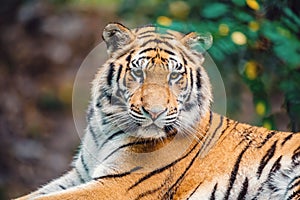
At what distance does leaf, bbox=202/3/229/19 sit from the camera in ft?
17.1

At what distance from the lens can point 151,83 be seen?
3.99m

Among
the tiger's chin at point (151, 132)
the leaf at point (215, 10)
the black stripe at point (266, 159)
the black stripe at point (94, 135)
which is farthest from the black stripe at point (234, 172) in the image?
the leaf at point (215, 10)

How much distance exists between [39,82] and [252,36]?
14.0 feet

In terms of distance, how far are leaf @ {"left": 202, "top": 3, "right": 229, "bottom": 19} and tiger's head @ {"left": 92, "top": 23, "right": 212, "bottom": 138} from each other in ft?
3.10

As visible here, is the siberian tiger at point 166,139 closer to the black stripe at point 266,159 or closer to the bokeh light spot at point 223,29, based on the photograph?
the black stripe at point 266,159

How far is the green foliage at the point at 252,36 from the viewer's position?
519 centimetres

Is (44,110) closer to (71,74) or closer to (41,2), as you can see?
(71,74)

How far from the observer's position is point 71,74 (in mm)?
9211

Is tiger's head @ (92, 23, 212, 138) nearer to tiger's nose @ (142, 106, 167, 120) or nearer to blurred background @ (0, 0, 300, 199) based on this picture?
tiger's nose @ (142, 106, 167, 120)

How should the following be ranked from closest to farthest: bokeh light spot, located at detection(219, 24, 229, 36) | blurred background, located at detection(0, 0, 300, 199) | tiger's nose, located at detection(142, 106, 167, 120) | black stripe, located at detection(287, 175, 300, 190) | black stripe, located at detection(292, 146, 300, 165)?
tiger's nose, located at detection(142, 106, 167, 120)
black stripe, located at detection(287, 175, 300, 190)
black stripe, located at detection(292, 146, 300, 165)
bokeh light spot, located at detection(219, 24, 229, 36)
blurred background, located at detection(0, 0, 300, 199)

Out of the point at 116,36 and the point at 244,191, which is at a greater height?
the point at 116,36

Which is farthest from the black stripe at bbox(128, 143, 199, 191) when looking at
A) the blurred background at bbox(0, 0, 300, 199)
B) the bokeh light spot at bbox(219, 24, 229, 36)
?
the blurred background at bbox(0, 0, 300, 199)

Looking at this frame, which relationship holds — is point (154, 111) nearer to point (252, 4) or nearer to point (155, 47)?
point (155, 47)

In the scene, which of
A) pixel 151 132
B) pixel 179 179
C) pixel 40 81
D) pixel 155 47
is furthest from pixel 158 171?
pixel 40 81
